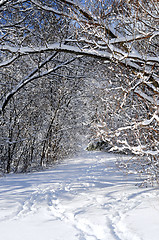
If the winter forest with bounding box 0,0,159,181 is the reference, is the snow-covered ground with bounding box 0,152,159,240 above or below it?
below

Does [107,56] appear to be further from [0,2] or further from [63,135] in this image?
[63,135]

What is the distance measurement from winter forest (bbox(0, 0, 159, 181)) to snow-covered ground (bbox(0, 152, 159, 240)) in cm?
81

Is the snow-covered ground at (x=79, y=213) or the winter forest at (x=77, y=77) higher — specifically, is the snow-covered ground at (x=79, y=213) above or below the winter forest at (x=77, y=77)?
below

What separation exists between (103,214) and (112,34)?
3.41 meters

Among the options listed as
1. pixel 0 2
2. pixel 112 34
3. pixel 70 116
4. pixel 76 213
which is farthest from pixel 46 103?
pixel 76 213

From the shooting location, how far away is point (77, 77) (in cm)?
727

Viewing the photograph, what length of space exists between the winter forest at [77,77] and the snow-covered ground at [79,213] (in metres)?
0.81

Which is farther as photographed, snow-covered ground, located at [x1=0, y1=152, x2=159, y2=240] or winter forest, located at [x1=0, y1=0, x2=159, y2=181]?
winter forest, located at [x1=0, y1=0, x2=159, y2=181]

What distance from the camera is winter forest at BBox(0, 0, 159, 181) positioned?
11.6 ft

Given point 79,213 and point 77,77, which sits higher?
point 77,77

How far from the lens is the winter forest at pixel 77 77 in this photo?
3.54m

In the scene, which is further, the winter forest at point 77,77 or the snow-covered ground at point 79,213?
the winter forest at point 77,77

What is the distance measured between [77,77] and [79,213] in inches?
198

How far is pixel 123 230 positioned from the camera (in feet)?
8.35
